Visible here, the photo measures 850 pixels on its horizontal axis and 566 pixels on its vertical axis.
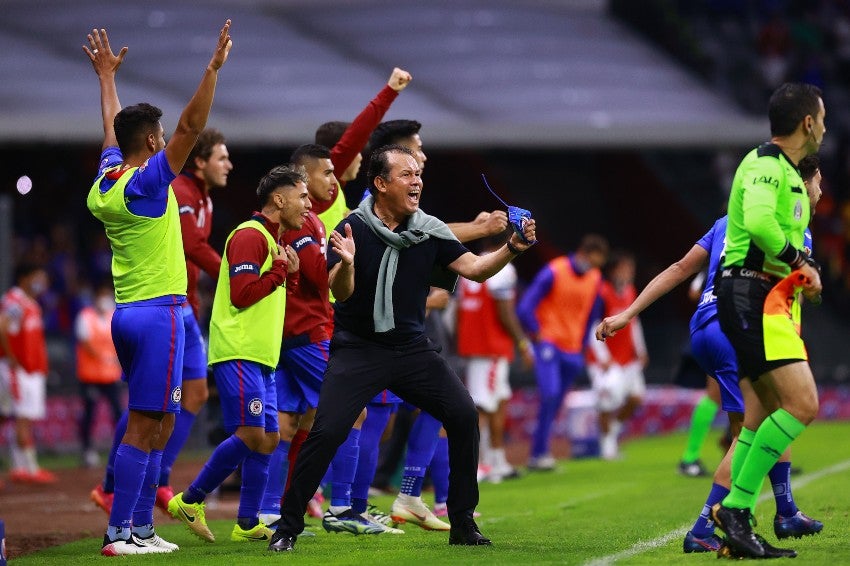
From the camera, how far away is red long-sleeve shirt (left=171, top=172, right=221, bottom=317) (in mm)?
9469

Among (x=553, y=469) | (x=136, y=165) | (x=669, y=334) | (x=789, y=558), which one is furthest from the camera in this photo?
(x=669, y=334)

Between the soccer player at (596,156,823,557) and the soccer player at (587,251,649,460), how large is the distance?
8.46m

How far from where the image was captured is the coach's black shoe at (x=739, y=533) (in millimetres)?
6965

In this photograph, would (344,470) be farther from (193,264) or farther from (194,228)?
(194,228)

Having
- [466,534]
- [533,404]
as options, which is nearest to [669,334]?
[533,404]

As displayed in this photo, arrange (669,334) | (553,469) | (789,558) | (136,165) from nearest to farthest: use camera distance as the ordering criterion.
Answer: (789,558), (136,165), (553,469), (669,334)

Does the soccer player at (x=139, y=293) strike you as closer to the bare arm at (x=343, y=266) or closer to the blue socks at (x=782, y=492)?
the bare arm at (x=343, y=266)

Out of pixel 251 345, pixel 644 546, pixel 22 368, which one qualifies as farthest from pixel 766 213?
pixel 22 368

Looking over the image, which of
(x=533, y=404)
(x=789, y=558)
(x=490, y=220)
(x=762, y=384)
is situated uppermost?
(x=490, y=220)

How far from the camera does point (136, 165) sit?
8188 mm

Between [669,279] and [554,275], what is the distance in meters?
8.99

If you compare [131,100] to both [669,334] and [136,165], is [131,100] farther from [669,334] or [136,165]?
[136,165]

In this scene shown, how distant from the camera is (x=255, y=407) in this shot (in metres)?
8.59

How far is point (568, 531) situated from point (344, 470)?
1448 millimetres
